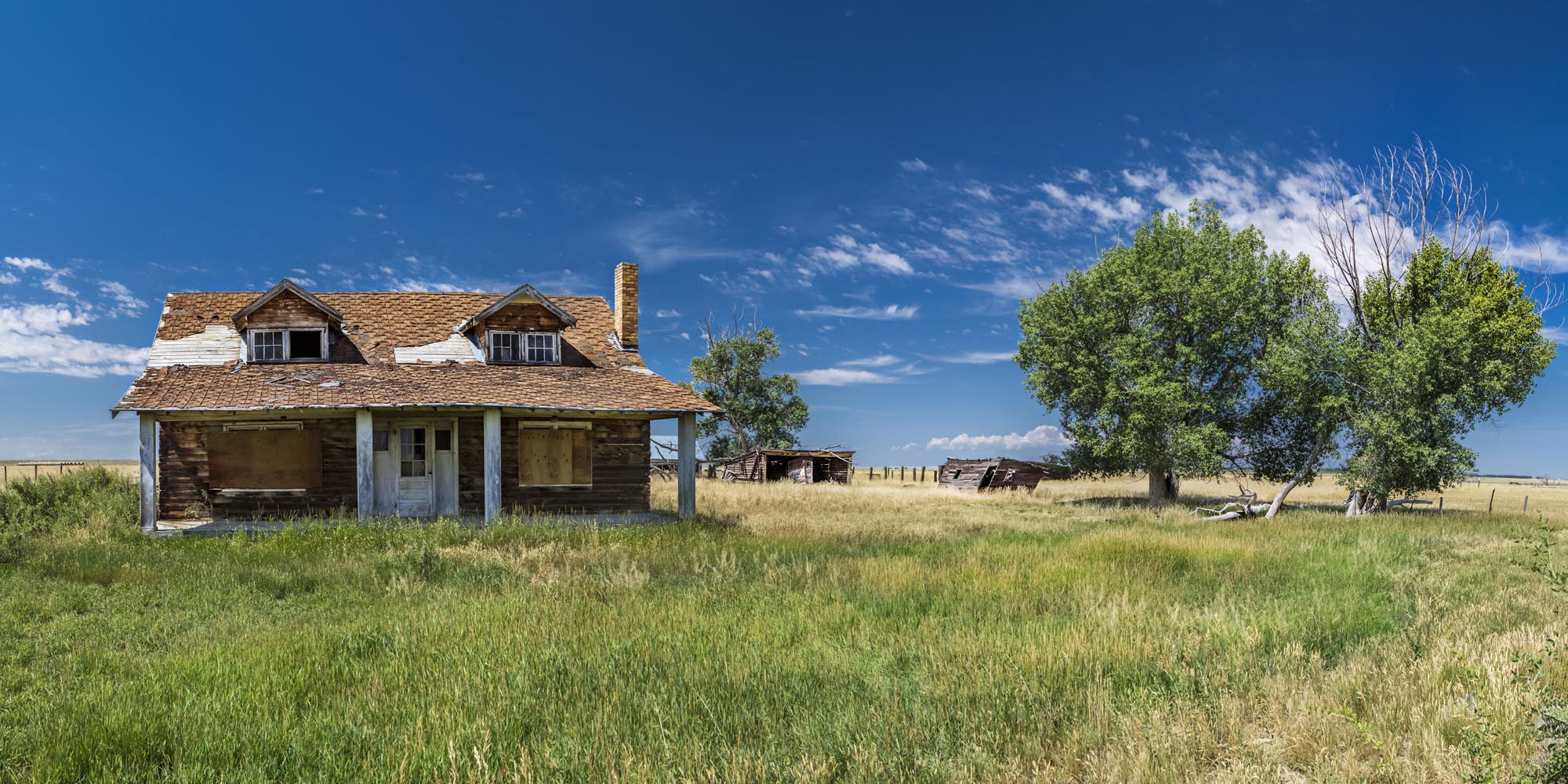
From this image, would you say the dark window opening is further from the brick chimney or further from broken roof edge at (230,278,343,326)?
the brick chimney

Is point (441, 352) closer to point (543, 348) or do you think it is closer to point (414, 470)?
point (543, 348)

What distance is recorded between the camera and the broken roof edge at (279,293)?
2142 cm

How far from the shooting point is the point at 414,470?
21859 mm

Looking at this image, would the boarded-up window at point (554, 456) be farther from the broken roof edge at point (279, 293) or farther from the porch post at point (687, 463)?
the broken roof edge at point (279, 293)

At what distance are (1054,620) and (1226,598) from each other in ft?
10.9

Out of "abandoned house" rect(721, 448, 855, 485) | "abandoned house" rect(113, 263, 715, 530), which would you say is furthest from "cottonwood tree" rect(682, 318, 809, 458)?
"abandoned house" rect(113, 263, 715, 530)

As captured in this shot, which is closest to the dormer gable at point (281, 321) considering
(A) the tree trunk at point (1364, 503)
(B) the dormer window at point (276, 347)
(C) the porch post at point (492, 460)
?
(B) the dormer window at point (276, 347)

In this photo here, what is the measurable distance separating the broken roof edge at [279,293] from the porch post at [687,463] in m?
9.88

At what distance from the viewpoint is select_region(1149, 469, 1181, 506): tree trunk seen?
107 ft

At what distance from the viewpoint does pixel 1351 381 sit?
2616 centimetres

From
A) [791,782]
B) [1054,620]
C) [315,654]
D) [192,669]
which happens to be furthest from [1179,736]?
[192,669]

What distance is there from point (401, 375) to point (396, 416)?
1159 mm

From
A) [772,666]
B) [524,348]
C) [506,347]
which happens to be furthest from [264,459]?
[772,666]

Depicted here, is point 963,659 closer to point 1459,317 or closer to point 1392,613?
point 1392,613
